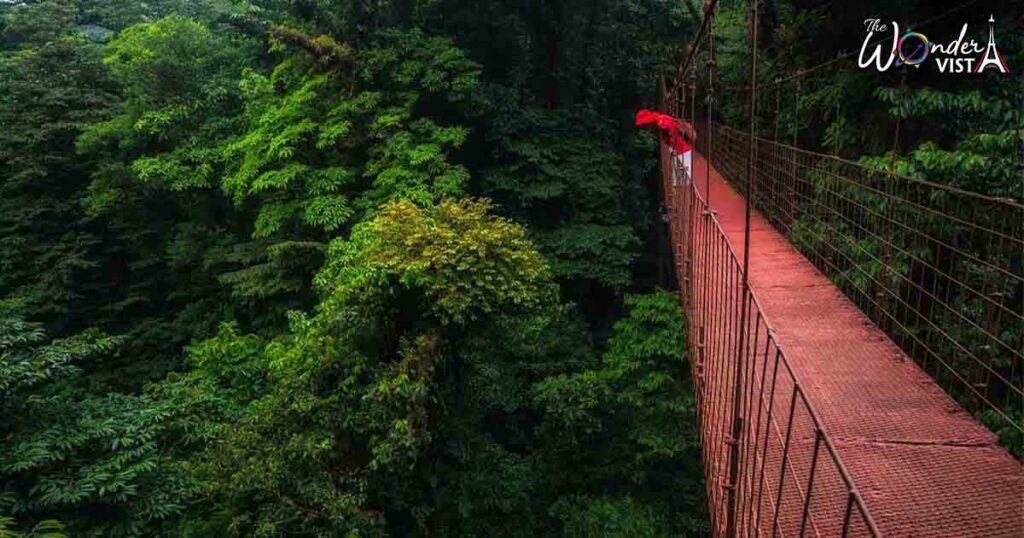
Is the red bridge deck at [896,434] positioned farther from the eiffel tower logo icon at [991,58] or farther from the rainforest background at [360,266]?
the eiffel tower logo icon at [991,58]

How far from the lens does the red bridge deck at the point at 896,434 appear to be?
125 cm

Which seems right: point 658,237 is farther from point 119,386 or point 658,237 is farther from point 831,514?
point 831,514

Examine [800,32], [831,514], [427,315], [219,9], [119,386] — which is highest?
[219,9]

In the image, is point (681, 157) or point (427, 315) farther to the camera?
point (427, 315)

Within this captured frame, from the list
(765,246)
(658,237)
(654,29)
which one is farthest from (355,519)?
(654,29)

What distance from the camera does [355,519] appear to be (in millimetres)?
4148

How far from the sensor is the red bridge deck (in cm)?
125

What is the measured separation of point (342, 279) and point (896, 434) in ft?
13.1

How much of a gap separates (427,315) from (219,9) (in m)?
11.5

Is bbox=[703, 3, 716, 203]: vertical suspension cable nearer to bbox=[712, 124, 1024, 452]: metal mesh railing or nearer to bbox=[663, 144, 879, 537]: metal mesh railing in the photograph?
bbox=[663, 144, 879, 537]: metal mesh railing

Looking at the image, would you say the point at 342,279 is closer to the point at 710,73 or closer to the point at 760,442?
the point at 710,73
